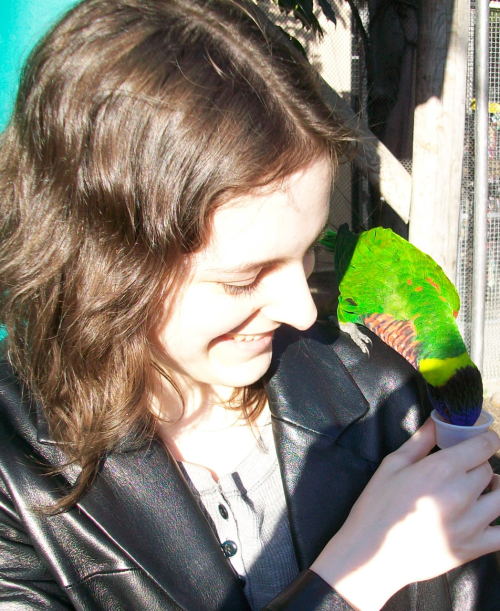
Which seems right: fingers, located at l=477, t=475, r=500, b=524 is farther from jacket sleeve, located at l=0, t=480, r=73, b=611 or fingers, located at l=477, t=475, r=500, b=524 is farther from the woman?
jacket sleeve, located at l=0, t=480, r=73, b=611

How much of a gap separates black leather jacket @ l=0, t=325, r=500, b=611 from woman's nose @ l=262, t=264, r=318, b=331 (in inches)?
9.6

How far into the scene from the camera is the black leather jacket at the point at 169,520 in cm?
72

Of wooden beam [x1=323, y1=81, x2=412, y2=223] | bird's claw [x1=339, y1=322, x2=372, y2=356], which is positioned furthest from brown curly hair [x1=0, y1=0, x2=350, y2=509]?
wooden beam [x1=323, y1=81, x2=412, y2=223]

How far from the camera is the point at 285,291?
2.48 ft

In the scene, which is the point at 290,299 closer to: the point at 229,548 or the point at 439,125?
the point at 229,548

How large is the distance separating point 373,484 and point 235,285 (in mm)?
410

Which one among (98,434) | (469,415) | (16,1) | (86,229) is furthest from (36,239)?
(469,415)

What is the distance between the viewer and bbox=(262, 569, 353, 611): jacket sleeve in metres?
0.63

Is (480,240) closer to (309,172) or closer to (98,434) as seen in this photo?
(309,172)

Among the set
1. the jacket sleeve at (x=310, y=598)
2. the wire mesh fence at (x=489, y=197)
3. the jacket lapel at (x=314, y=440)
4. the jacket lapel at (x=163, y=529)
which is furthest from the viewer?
the wire mesh fence at (x=489, y=197)

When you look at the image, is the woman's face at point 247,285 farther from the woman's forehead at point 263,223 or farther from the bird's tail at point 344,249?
the bird's tail at point 344,249

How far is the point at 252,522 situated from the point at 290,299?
44cm

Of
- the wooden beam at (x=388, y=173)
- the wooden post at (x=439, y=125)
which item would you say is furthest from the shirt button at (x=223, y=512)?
the wooden beam at (x=388, y=173)

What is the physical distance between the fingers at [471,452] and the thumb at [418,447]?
7 centimetres
